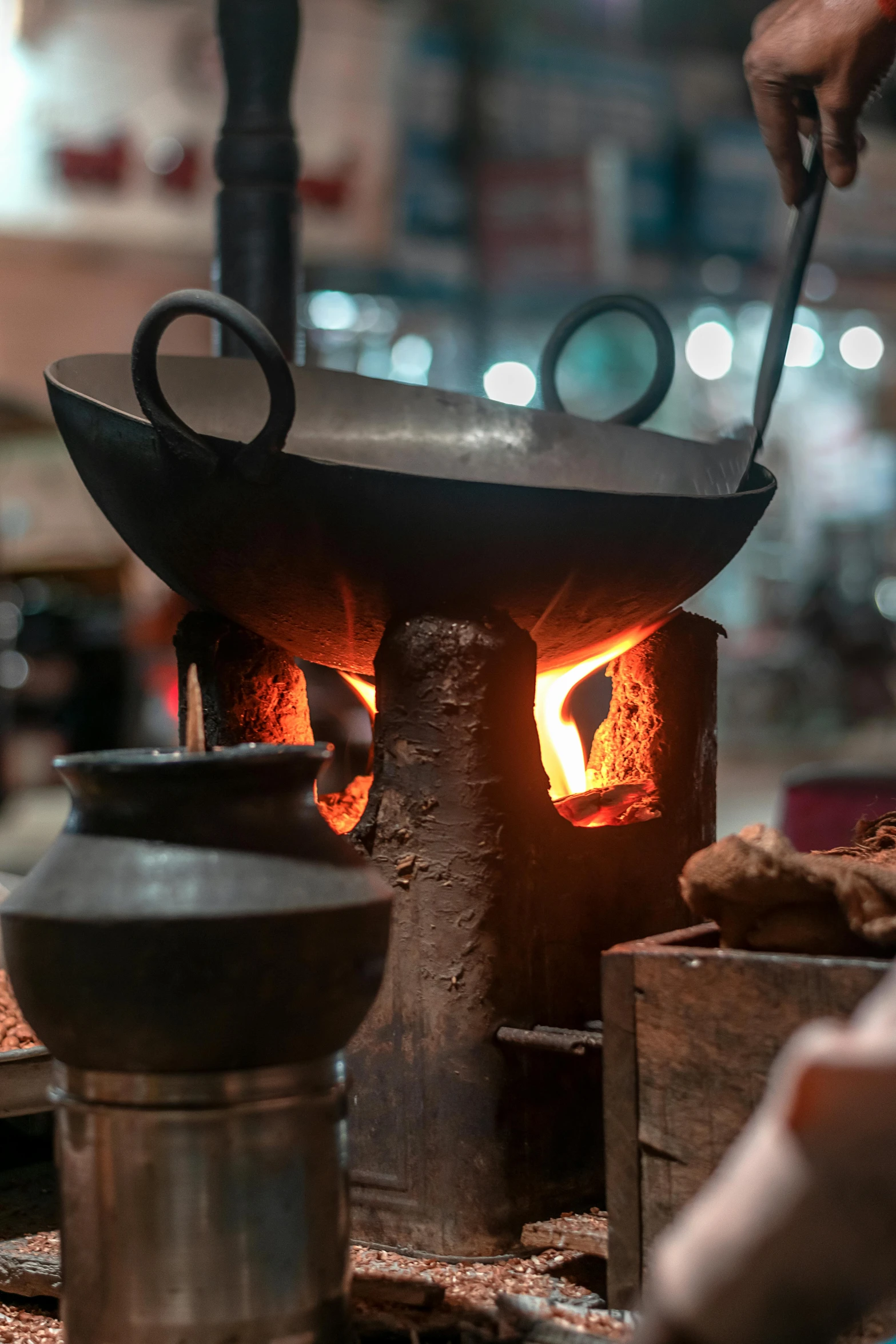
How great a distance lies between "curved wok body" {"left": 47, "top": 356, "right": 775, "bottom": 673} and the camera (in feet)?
6.69

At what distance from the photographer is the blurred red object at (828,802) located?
156 inches

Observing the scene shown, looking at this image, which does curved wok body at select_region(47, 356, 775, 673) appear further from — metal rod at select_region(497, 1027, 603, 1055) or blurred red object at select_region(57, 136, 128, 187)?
blurred red object at select_region(57, 136, 128, 187)

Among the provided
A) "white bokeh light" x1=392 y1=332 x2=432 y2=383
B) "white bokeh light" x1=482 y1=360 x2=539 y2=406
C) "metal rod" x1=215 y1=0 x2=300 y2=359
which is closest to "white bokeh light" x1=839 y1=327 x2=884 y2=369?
"white bokeh light" x1=482 y1=360 x2=539 y2=406

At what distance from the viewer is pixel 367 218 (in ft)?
27.5

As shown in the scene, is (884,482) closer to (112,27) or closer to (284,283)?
(112,27)

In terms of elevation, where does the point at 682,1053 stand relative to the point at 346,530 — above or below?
below

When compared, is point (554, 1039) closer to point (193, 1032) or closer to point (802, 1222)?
point (193, 1032)

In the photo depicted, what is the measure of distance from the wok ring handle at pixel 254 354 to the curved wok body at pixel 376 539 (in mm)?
23

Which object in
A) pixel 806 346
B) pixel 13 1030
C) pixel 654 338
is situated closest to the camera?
pixel 13 1030

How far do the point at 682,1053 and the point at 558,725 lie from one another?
0.88 meters

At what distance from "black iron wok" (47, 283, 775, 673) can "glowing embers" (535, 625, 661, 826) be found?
0.33 ft

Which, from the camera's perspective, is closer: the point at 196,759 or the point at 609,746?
the point at 196,759

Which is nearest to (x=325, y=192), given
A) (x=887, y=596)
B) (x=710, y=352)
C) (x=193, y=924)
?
(x=193, y=924)

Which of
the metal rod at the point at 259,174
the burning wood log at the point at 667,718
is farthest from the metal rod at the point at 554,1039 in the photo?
the metal rod at the point at 259,174
